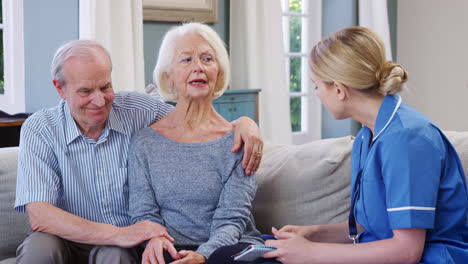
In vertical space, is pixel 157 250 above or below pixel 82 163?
below

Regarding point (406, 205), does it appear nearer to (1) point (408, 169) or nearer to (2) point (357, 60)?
(1) point (408, 169)

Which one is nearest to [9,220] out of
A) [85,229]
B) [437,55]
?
[85,229]

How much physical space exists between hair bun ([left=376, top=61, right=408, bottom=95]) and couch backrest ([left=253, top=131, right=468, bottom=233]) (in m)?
0.55

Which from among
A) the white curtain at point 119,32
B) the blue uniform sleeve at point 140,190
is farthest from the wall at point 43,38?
the blue uniform sleeve at point 140,190

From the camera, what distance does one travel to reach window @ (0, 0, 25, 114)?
3.65 meters

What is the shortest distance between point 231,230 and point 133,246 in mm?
297

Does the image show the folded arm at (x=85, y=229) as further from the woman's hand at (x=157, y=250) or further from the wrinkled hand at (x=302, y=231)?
the wrinkled hand at (x=302, y=231)

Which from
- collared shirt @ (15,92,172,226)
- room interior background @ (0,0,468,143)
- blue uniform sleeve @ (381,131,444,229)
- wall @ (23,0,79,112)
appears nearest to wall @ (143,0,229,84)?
wall @ (23,0,79,112)

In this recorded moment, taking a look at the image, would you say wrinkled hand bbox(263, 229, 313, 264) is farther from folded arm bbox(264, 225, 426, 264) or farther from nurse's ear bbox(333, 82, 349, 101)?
nurse's ear bbox(333, 82, 349, 101)

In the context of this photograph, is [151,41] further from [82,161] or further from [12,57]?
[82,161]

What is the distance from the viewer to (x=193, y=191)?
6.36 ft

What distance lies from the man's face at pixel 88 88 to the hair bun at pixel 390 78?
0.92 meters

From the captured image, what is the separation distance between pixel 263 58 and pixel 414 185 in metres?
3.41

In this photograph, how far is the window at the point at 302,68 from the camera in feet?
18.7
